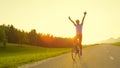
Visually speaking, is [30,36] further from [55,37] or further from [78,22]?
[78,22]

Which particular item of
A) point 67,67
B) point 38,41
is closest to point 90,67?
point 67,67

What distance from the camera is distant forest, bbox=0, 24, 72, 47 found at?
127m

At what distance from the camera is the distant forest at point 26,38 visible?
12653 centimetres

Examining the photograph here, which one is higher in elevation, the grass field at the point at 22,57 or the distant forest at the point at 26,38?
the distant forest at the point at 26,38

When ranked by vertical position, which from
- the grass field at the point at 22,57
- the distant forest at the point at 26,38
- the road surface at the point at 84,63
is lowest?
the grass field at the point at 22,57

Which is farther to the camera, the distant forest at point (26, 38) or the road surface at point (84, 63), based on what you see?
the distant forest at point (26, 38)

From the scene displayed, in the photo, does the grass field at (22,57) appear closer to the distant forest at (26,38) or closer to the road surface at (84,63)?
the road surface at (84,63)

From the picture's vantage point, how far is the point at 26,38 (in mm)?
143750

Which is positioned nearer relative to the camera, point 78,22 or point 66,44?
point 78,22

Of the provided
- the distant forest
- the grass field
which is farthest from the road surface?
the distant forest

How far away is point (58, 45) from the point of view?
17062cm

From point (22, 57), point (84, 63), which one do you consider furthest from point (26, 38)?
point (84, 63)

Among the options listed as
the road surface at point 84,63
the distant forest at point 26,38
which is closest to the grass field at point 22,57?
the road surface at point 84,63

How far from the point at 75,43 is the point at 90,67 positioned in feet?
15.6
